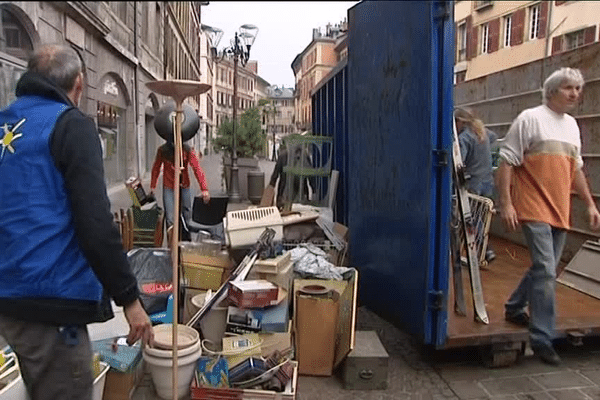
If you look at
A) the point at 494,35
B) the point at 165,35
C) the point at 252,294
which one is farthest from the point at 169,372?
the point at 494,35

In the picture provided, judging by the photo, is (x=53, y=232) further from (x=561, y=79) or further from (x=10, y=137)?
(x=561, y=79)

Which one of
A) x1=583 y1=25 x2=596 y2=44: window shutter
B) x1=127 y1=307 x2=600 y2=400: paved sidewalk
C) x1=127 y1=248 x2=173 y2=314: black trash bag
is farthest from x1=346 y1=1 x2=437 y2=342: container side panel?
x1=583 y1=25 x2=596 y2=44: window shutter

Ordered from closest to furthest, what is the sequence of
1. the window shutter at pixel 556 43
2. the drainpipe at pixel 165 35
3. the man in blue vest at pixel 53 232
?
the drainpipe at pixel 165 35
the man in blue vest at pixel 53 232
the window shutter at pixel 556 43

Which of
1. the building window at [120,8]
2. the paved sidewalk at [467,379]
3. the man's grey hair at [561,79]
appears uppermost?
the man's grey hair at [561,79]

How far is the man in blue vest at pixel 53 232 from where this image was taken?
5.16ft

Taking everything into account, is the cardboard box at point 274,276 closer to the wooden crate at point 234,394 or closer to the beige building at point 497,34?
the wooden crate at point 234,394

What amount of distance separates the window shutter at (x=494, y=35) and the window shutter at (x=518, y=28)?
129 centimetres

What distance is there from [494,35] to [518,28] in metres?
2.49

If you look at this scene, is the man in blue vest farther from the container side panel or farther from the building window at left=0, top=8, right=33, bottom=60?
the container side panel

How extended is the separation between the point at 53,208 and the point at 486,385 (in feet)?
9.37

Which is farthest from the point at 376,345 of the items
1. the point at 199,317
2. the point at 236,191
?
the point at 236,191

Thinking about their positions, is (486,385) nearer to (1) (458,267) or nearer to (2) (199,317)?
(1) (458,267)

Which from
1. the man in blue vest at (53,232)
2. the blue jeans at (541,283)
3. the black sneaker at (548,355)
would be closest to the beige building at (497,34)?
the blue jeans at (541,283)

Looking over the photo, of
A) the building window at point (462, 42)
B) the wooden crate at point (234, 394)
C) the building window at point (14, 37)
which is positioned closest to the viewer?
the building window at point (14, 37)
